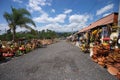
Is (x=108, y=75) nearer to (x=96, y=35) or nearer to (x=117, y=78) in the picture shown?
(x=117, y=78)

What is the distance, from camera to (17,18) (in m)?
23.2

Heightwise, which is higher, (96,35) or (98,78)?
(96,35)

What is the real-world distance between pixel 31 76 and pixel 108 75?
4.08m

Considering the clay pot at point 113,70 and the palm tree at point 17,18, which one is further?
the palm tree at point 17,18

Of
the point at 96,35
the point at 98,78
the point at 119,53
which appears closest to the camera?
the point at 98,78

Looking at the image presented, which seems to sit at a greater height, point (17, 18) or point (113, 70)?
point (17, 18)

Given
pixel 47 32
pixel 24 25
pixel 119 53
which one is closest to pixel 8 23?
pixel 24 25

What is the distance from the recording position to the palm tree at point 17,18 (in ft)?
74.1

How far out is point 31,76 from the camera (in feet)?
23.1

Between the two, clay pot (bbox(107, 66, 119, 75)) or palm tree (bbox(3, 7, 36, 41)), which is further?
palm tree (bbox(3, 7, 36, 41))

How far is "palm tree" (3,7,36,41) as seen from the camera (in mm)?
22578

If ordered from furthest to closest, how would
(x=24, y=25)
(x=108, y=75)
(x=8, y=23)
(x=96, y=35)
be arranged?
1. (x=24, y=25)
2. (x=8, y=23)
3. (x=96, y=35)
4. (x=108, y=75)

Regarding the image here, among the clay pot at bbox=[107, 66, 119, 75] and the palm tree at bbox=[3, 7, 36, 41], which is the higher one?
the palm tree at bbox=[3, 7, 36, 41]

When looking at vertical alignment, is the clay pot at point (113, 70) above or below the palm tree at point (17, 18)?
below
